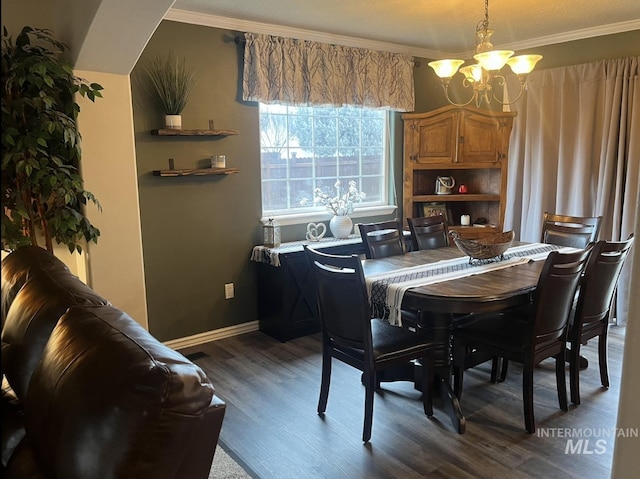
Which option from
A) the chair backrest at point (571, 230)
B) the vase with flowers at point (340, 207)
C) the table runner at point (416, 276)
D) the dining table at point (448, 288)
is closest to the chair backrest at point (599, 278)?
the dining table at point (448, 288)

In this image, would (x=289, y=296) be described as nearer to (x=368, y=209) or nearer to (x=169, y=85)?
(x=368, y=209)

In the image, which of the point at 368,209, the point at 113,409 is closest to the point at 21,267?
the point at 113,409

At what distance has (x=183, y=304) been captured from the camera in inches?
157

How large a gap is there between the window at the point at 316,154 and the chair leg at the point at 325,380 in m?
1.79

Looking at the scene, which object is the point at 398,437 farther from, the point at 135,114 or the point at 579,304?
the point at 135,114

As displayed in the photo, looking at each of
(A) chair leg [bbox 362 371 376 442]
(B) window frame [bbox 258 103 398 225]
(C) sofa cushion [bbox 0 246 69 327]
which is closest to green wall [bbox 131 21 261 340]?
(B) window frame [bbox 258 103 398 225]

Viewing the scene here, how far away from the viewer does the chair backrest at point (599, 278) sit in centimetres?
286

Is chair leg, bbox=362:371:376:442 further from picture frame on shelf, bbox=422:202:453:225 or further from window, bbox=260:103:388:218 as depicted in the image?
picture frame on shelf, bbox=422:202:453:225

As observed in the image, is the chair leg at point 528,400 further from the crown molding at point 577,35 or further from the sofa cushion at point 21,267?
the crown molding at point 577,35

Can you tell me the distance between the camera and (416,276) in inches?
114

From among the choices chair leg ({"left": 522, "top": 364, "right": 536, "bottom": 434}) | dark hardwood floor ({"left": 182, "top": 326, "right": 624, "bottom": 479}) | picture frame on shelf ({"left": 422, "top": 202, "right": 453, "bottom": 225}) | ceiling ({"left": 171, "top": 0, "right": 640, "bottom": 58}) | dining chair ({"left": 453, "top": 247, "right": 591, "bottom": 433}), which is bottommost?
dark hardwood floor ({"left": 182, "top": 326, "right": 624, "bottom": 479})

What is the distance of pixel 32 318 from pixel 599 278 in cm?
276

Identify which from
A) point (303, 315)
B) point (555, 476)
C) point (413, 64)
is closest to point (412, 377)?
point (555, 476)

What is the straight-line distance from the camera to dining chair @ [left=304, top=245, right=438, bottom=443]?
2.56m
